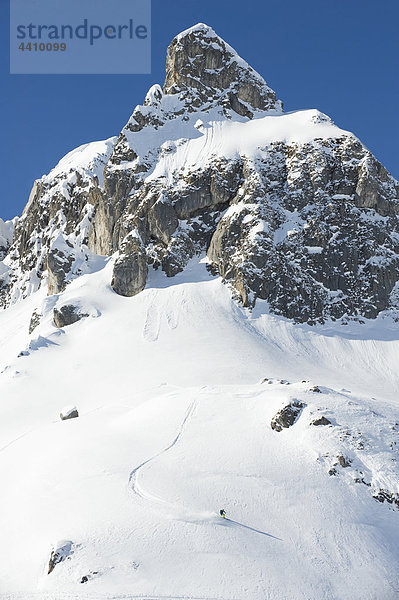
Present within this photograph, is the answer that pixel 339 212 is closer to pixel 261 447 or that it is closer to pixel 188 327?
pixel 188 327

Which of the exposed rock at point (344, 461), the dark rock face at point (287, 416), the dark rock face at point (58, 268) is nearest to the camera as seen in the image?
the exposed rock at point (344, 461)

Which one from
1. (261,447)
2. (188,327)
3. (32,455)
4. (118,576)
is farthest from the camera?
(188,327)

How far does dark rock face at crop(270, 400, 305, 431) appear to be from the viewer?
93.0ft

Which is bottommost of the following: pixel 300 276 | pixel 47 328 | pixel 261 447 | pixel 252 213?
pixel 261 447

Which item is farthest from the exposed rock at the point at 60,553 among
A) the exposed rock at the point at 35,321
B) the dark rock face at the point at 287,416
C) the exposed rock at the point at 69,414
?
the exposed rock at the point at 35,321

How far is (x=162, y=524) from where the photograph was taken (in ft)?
68.5

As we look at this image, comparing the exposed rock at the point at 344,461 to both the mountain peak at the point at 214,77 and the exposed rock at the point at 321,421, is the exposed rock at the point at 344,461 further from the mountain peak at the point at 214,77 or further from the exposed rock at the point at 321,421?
the mountain peak at the point at 214,77

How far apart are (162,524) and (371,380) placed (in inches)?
1437

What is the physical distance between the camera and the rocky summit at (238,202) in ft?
208

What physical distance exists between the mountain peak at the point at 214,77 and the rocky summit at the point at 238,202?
0.22 metres

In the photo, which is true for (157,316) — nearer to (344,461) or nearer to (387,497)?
(344,461)

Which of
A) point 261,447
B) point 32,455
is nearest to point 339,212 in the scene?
point 261,447

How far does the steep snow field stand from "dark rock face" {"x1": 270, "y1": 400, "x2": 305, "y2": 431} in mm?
380

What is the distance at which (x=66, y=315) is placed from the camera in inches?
2425
